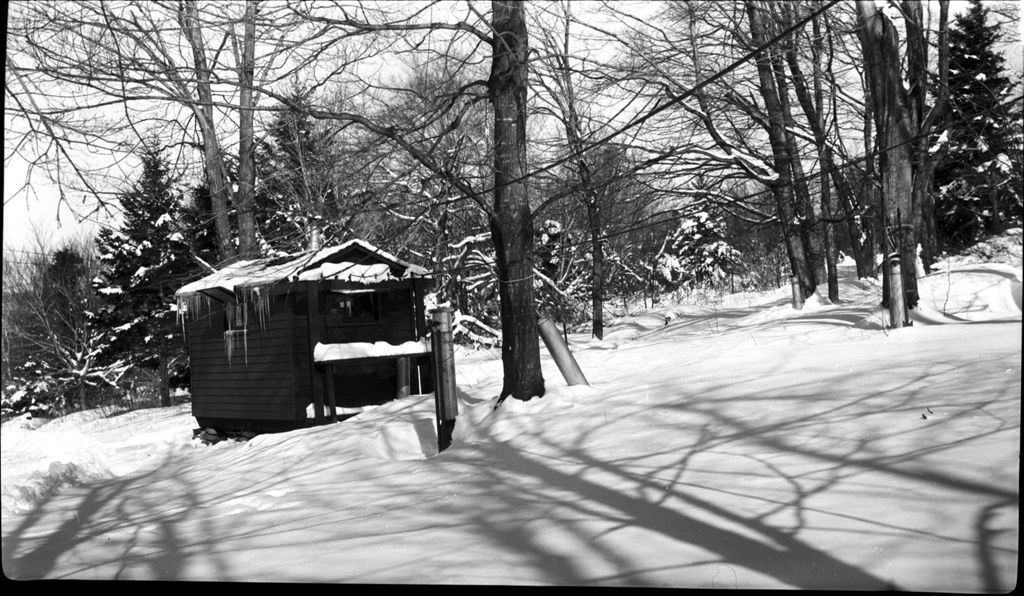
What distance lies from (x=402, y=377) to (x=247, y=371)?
1.28 metres

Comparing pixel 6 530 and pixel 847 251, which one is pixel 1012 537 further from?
pixel 847 251

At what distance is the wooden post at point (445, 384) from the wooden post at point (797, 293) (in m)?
2.28

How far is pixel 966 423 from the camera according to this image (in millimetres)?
2531

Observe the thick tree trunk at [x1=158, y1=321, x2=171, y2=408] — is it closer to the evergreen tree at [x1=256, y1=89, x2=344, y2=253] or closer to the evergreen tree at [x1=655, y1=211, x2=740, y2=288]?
the evergreen tree at [x1=256, y1=89, x2=344, y2=253]

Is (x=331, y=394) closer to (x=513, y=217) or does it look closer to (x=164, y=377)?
(x=164, y=377)

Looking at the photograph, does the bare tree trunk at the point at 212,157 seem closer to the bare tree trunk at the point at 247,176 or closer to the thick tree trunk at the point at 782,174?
the bare tree trunk at the point at 247,176

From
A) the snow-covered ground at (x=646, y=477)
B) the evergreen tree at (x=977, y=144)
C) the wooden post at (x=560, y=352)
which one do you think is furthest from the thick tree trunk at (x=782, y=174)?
the wooden post at (x=560, y=352)

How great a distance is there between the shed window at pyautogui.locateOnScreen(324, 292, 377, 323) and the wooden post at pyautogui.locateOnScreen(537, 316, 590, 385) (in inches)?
43.9

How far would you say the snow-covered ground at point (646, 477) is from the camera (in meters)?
2.03

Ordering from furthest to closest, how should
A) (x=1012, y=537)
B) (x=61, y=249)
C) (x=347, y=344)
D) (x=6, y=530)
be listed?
(x=347, y=344) < (x=61, y=249) < (x=6, y=530) < (x=1012, y=537)

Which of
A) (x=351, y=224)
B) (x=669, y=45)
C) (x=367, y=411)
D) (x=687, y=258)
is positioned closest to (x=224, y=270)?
(x=351, y=224)

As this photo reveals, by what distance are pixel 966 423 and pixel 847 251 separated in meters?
4.27

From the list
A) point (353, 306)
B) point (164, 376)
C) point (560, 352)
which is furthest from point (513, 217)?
point (164, 376)

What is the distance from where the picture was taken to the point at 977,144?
312 cm
